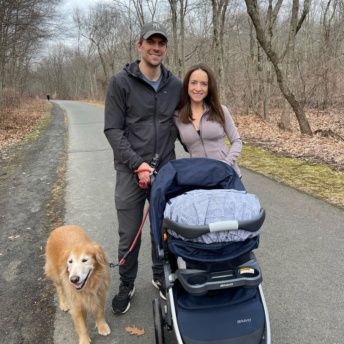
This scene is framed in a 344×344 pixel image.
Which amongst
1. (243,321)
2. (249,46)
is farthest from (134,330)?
(249,46)

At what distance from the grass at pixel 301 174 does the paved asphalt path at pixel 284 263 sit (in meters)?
Result: 0.24

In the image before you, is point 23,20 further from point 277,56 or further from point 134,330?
point 134,330

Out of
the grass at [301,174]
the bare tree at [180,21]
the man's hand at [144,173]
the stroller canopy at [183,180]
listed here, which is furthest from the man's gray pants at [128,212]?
the bare tree at [180,21]

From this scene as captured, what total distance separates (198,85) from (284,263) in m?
2.36

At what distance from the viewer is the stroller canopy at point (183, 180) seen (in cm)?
304

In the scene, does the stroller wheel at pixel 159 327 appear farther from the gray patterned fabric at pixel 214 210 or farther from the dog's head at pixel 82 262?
the gray patterned fabric at pixel 214 210

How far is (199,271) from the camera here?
2623 millimetres

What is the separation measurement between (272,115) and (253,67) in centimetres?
515

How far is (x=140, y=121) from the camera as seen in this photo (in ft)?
11.7

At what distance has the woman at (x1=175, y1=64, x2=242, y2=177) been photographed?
3.64m

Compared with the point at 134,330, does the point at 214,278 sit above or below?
above

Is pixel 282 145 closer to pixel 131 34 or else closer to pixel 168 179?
Answer: pixel 168 179

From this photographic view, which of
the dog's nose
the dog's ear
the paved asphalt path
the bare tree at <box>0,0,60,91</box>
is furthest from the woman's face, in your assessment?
the bare tree at <box>0,0,60,91</box>

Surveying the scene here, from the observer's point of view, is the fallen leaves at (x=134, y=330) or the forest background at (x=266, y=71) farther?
the forest background at (x=266, y=71)
